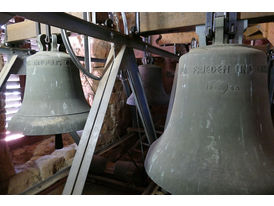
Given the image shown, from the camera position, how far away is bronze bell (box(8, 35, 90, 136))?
94cm

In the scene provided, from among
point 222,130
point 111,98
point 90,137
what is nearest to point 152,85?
point 90,137

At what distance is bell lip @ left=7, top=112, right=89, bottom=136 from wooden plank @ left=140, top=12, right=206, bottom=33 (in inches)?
26.8

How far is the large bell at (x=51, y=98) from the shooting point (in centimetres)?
94

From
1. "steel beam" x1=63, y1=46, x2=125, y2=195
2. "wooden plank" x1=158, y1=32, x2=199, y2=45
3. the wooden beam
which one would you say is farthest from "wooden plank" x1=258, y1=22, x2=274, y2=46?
"steel beam" x1=63, y1=46, x2=125, y2=195

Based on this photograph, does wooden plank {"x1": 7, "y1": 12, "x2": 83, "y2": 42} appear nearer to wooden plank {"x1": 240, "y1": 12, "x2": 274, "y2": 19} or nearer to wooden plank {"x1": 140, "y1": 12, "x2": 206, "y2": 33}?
wooden plank {"x1": 140, "y1": 12, "x2": 206, "y2": 33}

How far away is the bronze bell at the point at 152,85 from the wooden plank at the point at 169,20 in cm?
65

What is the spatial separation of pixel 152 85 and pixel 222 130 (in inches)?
50.6

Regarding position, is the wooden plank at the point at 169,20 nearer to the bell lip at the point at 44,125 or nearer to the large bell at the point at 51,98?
the large bell at the point at 51,98

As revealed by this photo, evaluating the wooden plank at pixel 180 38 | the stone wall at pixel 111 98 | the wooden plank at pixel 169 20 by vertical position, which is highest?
the wooden plank at pixel 180 38

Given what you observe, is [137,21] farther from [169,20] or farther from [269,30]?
[269,30]

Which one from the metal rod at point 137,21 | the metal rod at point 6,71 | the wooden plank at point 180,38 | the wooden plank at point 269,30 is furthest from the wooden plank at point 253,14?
the wooden plank at point 180,38

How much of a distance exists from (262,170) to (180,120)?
26cm

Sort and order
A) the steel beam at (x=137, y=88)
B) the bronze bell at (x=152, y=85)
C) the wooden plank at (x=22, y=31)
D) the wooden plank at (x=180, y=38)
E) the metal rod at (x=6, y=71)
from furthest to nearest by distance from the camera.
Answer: the wooden plank at (x=180, y=38)
the bronze bell at (x=152, y=85)
the metal rod at (x=6, y=71)
the wooden plank at (x=22, y=31)
the steel beam at (x=137, y=88)

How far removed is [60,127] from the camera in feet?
3.03
